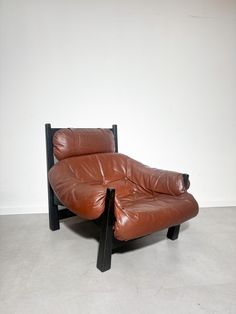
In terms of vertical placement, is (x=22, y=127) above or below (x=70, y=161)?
above

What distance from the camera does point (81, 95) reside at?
2357mm

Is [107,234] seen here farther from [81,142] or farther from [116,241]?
[81,142]

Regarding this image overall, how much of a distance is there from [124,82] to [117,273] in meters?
1.74

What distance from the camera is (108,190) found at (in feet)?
4.43

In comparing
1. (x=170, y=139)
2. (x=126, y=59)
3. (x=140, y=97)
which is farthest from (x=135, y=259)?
(x=126, y=59)

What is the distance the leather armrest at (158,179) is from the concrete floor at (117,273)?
43cm

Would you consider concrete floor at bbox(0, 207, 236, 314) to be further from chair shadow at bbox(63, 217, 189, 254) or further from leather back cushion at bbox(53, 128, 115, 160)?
leather back cushion at bbox(53, 128, 115, 160)

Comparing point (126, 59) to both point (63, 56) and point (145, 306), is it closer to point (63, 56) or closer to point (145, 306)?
point (63, 56)

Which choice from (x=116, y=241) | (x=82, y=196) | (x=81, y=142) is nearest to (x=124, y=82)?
(x=81, y=142)

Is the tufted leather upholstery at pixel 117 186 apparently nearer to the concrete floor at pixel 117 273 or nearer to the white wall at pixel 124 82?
the concrete floor at pixel 117 273

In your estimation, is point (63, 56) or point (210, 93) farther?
point (210, 93)

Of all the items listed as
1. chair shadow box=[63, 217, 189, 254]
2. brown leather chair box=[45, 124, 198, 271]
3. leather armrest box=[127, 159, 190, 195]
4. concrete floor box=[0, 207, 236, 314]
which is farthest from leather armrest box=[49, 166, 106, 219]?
leather armrest box=[127, 159, 190, 195]

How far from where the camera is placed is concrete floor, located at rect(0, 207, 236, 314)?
3.95 ft

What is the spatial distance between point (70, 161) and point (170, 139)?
1168 millimetres
